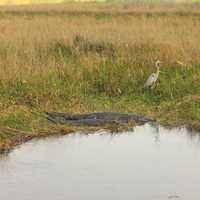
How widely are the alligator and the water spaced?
0.28 meters

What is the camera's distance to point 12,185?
20.5 feet

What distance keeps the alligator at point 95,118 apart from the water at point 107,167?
0.28 meters

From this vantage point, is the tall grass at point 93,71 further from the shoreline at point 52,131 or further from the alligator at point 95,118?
the shoreline at point 52,131

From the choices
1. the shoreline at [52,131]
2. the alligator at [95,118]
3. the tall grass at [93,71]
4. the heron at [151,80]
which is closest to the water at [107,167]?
the shoreline at [52,131]

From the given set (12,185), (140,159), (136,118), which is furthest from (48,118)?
(12,185)

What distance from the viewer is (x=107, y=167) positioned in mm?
6891

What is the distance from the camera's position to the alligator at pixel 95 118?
857 centimetres

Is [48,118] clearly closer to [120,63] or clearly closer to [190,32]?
[120,63]

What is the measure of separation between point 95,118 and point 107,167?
6.14 ft

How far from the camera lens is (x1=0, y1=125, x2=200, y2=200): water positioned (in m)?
6.06

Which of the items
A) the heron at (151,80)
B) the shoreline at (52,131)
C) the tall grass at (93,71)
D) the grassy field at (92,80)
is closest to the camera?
the shoreline at (52,131)

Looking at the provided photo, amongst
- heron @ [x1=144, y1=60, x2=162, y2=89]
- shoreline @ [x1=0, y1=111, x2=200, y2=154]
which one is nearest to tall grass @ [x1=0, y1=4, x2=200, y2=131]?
heron @ [x1=144, y1=60, x2=162, y2=89]

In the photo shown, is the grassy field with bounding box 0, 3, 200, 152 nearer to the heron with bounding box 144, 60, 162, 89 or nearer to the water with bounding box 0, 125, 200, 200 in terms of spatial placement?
the heron with bounding box 144, 60, 162, 89

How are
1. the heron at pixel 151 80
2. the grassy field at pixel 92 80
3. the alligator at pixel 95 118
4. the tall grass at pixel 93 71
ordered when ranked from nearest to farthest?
1. the alligator at pixel 95 118
2. the grassy field at pixel 92 80
3. the tall grass at pixel 93 71
4. the heron at pixel 151 80
